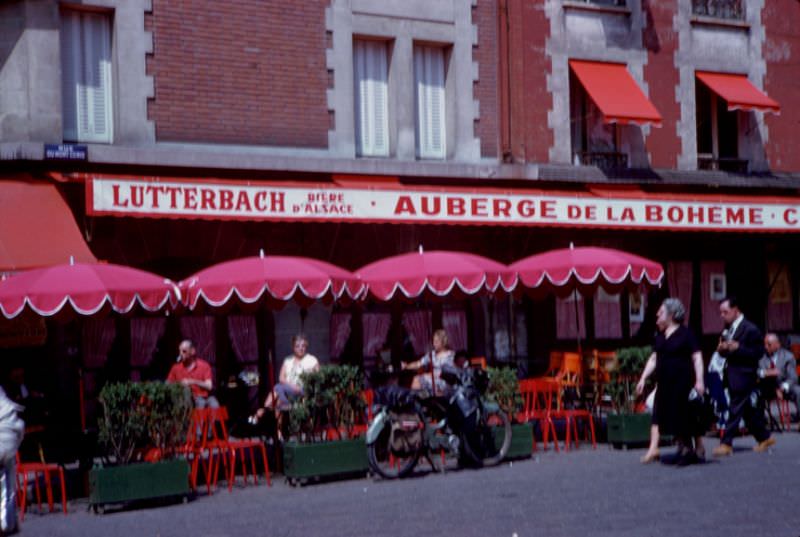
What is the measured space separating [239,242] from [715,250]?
9.78 metres

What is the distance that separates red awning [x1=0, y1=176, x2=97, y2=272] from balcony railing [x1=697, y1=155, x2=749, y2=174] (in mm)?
11806

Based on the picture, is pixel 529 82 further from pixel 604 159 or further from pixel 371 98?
pixel 371 98

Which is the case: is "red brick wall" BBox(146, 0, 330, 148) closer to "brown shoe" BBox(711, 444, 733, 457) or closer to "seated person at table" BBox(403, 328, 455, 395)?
"seated person at table" BBox(403, 328, 455, 395)

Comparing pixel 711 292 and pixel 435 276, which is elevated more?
pixel 435 276

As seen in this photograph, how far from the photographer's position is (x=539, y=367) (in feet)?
65.3

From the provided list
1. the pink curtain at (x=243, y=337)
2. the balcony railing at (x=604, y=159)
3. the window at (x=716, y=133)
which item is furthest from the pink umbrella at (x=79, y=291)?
the window at (x=716, y=133)

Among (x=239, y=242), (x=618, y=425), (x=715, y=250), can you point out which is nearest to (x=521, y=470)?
(x=618, y=425)

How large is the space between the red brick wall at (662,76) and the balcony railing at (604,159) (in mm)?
618

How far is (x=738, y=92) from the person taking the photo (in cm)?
2119

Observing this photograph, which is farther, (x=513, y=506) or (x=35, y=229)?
(x=35, y=229)

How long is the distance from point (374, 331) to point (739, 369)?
21.7 ft

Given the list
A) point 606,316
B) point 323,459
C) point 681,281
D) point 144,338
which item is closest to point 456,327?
point 606,316

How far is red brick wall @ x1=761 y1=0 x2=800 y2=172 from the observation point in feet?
73.2

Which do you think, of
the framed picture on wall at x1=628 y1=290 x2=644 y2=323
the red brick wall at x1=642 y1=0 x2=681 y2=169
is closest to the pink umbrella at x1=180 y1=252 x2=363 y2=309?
the framed picture on wall at x1=628 y1=290 x2=644 y2=323
